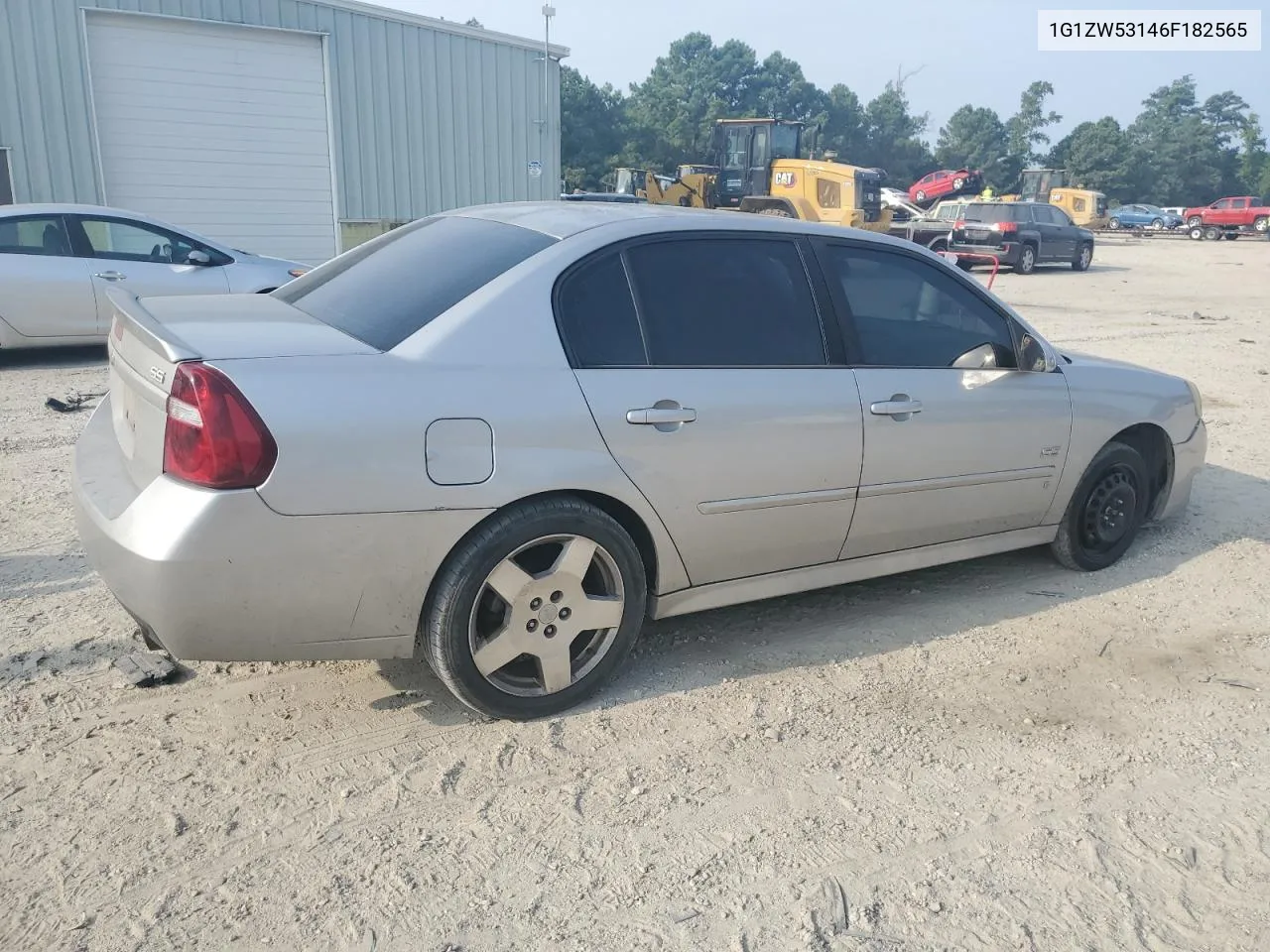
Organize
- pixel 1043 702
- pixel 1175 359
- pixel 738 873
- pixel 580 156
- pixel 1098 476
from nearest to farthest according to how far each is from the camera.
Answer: pixel 738 873 → pixel 1043 702 → pixel 1098 476 → pixel 1175 359 → pixel 580 156

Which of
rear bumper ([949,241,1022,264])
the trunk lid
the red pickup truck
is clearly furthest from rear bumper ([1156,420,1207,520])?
the red pickup truck

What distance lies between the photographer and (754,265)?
3783mm

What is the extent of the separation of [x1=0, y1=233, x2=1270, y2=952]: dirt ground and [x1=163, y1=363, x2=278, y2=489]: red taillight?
2.91ft

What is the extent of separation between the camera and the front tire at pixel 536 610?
10.0 feet

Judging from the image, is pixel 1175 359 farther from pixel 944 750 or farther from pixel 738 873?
pixel 738 873

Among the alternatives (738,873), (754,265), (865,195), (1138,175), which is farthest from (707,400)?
(1138,175)

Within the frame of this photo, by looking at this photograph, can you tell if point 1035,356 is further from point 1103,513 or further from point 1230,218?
point 1230,218

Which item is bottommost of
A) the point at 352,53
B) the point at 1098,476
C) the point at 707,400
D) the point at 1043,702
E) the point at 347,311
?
the point at 1043,702

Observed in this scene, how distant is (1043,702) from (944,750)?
0.59m

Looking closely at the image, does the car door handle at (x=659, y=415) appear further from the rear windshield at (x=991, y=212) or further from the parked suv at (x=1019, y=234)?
the rear windshield at (x=991, y=212)

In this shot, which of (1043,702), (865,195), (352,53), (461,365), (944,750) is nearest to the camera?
(461,365)

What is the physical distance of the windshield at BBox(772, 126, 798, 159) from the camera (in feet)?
86.0

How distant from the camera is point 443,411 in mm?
2965

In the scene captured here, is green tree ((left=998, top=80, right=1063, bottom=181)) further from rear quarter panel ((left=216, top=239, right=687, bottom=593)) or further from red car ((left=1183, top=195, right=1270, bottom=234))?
rear quarter panel ((left=216, top=239, right=687, bottom=593))
